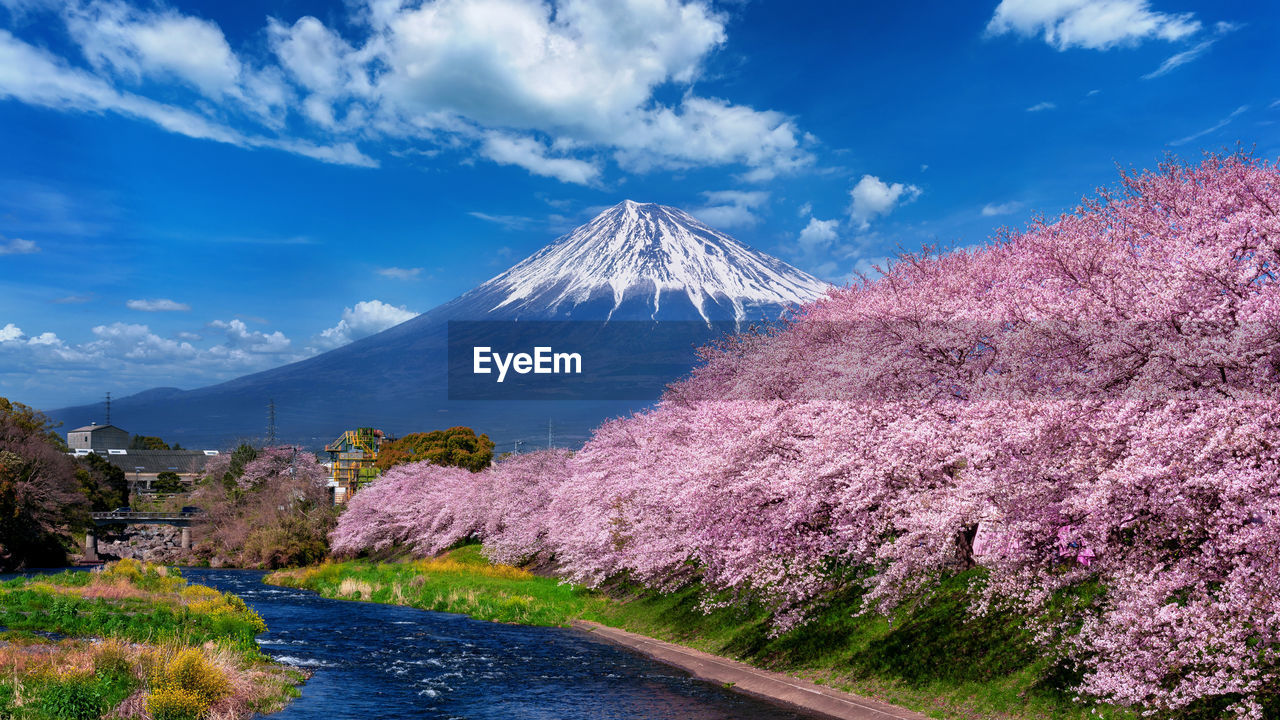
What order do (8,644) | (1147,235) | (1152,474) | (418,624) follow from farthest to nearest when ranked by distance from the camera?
(418,624), (8,644), (1147,235), (1152,474)

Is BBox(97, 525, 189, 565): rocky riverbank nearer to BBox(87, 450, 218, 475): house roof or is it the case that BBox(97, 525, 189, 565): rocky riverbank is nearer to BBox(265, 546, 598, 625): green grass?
BBox(265, 546, 598, 625): green grass

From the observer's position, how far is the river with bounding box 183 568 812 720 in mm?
22906

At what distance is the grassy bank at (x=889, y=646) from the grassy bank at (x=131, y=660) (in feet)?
47.1

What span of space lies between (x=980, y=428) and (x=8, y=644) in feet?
89.4

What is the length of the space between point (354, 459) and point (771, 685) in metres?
116

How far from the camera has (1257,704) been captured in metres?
14.6

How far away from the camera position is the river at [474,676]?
75.2ft

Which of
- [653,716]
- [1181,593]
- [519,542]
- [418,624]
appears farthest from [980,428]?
[519,542]

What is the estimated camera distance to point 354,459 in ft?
430

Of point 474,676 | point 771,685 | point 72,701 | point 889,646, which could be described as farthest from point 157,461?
point 889,646

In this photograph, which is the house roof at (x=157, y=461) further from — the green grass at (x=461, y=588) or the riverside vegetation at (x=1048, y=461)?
the riverside vegetation at (x=1048, y=461)

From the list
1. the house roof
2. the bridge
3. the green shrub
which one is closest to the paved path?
the green shrub

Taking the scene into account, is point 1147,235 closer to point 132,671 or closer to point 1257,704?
point 1257,704

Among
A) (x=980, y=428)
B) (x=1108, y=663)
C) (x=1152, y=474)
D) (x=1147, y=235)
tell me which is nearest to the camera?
(x=1152, y=474)
